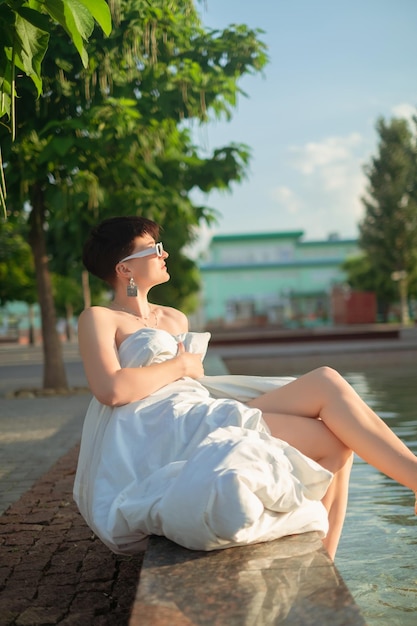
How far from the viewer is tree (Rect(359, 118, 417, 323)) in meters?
51.0

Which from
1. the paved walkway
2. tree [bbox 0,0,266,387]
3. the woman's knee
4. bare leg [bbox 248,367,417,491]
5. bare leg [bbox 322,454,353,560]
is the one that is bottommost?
the paved walkway

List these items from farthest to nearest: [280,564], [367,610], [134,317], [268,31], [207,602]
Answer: [268,31], [134,317], [367,610], [280,564], [207,602]

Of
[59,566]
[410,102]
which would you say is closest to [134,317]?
[59,566]

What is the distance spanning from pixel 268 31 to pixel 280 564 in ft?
24.8

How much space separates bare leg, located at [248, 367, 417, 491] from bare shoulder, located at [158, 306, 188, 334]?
23.6 inches

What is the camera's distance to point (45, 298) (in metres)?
12.3

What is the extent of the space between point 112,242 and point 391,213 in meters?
49.6

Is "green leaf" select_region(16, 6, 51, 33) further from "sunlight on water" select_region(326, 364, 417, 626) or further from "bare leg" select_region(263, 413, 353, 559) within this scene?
"sunlight on water" select_region(326, 364, 417, 626)

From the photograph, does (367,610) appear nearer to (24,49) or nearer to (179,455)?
(179,455)

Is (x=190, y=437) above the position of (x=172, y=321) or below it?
below

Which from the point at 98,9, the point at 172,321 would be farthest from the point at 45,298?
the point at 98,9

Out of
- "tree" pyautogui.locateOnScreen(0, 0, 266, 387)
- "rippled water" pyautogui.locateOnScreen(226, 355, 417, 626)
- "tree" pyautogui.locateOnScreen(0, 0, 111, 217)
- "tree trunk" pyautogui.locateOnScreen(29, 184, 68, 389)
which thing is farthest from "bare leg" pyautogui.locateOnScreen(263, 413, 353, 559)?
"tree trunk" pyautogui.locateOnScreen(29, 184, 68, 389)

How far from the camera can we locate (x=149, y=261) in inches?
134

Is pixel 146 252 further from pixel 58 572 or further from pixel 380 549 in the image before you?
pixel 380 549
